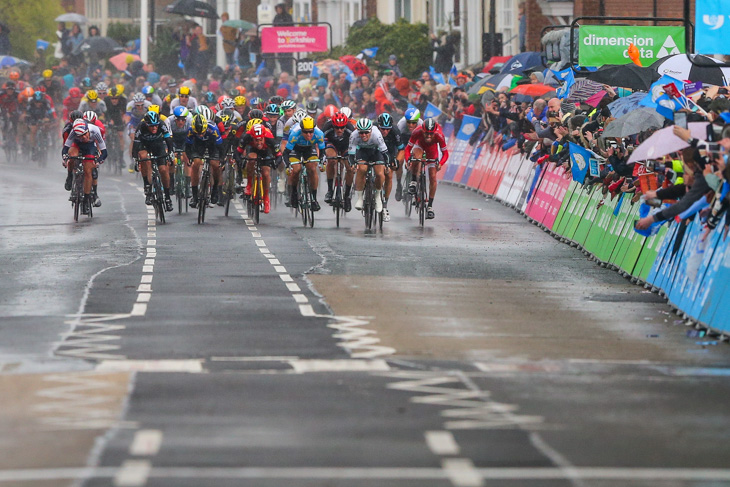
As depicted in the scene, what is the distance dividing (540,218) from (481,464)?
17200 millimetres

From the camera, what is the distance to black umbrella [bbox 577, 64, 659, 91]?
23703 millimetres

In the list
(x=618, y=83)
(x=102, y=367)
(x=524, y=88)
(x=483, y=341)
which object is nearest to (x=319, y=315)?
(x=483, y=341)

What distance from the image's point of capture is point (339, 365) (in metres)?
11.8

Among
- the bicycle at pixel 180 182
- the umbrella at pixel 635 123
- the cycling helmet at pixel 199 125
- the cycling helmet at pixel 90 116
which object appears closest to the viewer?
the umbrella at pixel 635 123

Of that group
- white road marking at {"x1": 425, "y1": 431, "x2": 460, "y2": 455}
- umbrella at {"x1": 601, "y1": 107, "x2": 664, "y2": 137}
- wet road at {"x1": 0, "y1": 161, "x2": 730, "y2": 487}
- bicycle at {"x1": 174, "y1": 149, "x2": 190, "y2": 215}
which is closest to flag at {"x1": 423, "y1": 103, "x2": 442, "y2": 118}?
bicycle at {"x1": 174, "y1": 149, "x2": 190, "y2": 215}

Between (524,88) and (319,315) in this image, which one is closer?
(319,315)

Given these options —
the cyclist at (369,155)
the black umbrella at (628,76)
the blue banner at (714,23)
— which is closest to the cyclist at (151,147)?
the cyclist at (369,155)

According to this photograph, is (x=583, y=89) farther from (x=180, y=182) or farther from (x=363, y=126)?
(x=180, y=182)

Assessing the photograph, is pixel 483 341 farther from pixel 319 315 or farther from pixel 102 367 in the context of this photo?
pixel 102 367

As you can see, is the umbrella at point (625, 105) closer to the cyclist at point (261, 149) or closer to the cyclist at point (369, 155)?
the cyclist at point (369, 155)

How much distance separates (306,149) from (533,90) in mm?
5833

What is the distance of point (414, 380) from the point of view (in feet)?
36.8

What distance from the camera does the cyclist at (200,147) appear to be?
26172mm

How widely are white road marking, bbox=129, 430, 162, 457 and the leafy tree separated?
252 ft
